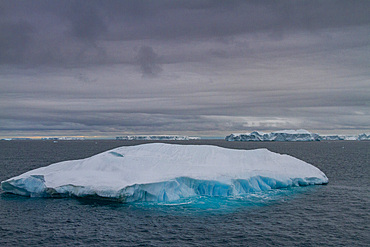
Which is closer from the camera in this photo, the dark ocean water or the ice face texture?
the dark ocean water

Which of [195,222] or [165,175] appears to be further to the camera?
[165,175]

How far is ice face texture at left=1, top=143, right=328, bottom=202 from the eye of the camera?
2712 cm

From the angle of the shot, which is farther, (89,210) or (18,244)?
(89,210)

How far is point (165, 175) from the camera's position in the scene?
2841 centimetres

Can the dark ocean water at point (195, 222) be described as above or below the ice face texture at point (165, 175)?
below

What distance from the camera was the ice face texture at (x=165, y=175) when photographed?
1068 inches

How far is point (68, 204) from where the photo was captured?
26500mm

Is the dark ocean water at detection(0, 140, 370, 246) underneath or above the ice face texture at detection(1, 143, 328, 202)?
underneath

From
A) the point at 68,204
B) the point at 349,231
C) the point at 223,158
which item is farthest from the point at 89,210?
the point at 349,231

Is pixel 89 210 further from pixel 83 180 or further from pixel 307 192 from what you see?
pixel 307 192

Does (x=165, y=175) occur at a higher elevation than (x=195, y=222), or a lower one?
higher

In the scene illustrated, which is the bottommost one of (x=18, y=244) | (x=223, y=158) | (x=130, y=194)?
(x=18, y=244)

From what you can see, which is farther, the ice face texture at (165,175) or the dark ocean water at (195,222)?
the ice face texture at (165,175)

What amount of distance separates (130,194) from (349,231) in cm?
1645
